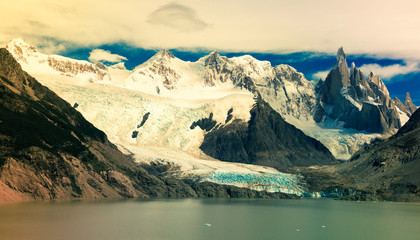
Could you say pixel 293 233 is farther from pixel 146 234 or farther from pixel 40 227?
pixel 40 227

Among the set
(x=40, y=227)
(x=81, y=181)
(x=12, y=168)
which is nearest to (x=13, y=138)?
(x=12, y=168)

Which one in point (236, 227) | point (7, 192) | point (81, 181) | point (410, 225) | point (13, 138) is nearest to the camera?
point (236, 227)

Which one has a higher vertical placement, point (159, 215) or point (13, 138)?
point (13, 138)

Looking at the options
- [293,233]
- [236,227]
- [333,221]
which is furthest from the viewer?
[333,221]

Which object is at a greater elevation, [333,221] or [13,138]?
[13,138]

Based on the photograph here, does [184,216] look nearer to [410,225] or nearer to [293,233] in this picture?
[293,233]

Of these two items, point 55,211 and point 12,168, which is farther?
point 12,168

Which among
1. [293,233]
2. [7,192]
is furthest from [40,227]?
[7,192]

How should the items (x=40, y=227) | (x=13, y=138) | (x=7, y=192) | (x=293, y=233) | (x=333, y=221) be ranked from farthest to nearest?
1. (x=13, y=138)
2. (x=7, y=192)
3. (x=333, y=221)
4. (x=293, y=233)
5. (x=40, y=227)

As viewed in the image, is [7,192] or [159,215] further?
[7,192]
